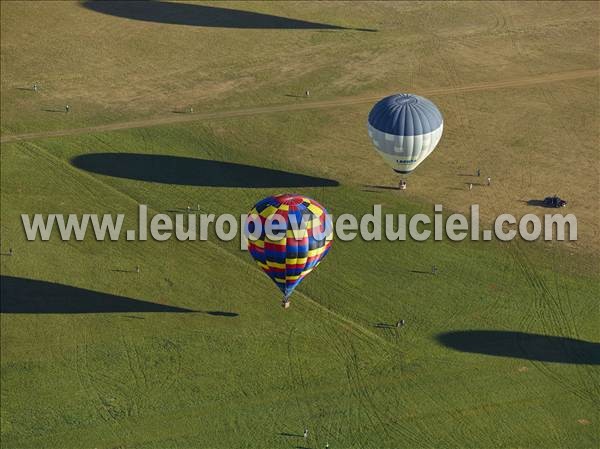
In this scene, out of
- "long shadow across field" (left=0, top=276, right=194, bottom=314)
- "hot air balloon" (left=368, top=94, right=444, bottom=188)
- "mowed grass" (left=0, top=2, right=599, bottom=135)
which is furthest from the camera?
"mowed grass" (left=0, top=2, right=599, bottom=135)

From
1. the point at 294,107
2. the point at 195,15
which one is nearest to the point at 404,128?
the point at 294,107

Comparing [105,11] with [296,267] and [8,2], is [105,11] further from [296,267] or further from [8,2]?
[296,267]

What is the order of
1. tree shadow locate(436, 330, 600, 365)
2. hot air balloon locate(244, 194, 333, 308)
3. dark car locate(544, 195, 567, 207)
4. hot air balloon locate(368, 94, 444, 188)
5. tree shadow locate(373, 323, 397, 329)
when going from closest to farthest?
1. hot air balloon locate(244, 194, 333, 308)
2. tree shadow locate(436, 330, 600, 365)
3. tree shadow locate(373, 323, 397, 329)
4. hot air balloon locate(368, 94, 444, 188)
5. dark car locate(544, 195, 567, 207)

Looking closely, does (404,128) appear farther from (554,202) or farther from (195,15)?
(195,15)

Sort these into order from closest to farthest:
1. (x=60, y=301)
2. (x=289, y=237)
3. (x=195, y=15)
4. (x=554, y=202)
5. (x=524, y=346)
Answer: (x=289, y=237), (x=524, y=346), (x=60, y=301), (x=554, y=202), (x=195, y=15)

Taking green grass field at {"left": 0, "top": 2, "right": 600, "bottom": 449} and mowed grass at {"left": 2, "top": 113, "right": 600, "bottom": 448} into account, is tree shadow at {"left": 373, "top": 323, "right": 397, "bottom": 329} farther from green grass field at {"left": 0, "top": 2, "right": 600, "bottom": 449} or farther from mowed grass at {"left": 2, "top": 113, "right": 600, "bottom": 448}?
mowed grass at {"left": 2, "top": 113, "right": 600, "bottom": 448}

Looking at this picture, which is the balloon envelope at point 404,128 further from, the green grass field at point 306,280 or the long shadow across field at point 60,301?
the long shadow across field at point 60,301

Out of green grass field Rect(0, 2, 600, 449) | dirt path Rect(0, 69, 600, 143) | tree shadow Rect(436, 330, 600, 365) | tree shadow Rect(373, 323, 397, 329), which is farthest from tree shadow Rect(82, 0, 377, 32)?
tree shadow Rect(436, 330, 600, 365)
